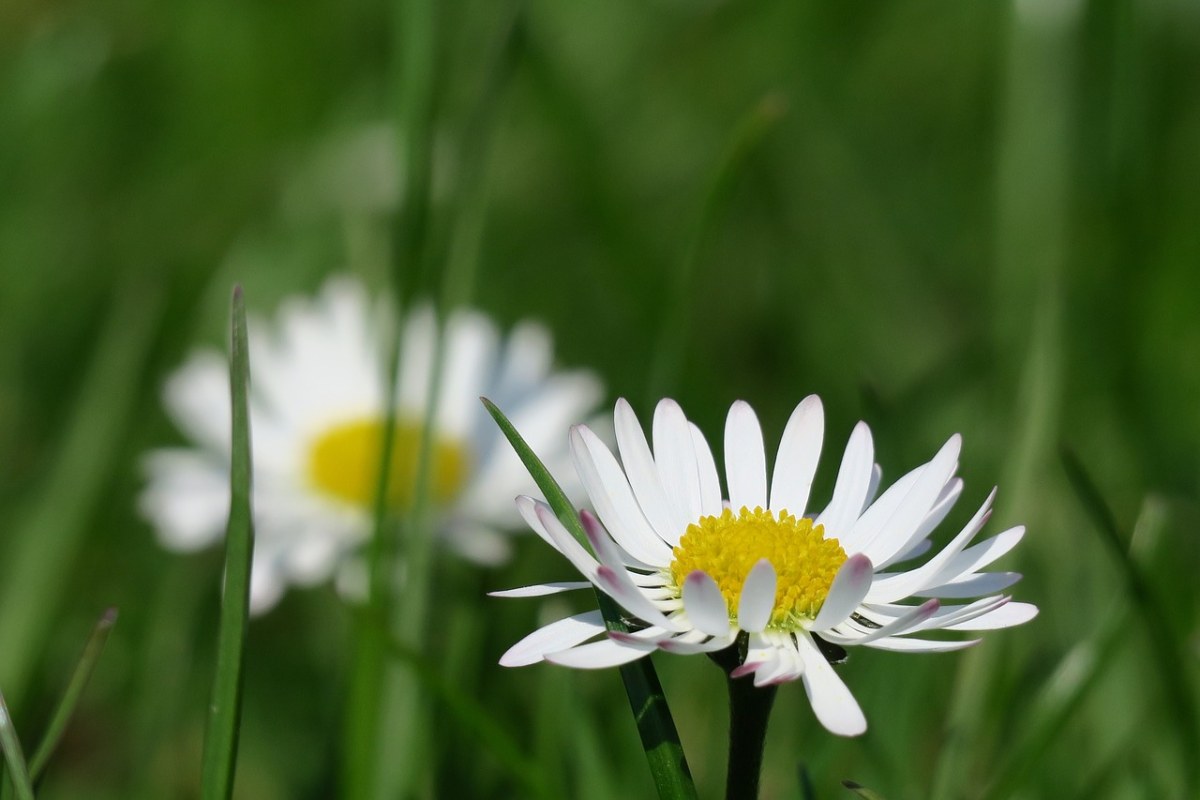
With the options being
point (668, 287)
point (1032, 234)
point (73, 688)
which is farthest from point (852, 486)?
point (1032, 234)

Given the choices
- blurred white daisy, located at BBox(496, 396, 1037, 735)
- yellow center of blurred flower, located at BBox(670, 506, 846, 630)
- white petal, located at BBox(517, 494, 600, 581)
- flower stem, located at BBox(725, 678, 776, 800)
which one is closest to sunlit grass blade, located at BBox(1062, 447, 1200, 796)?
blurred white daisy, located at BBox(496, 396, 1037, 735)

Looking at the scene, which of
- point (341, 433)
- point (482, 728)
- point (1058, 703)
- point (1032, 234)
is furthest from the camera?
point (1032, 234)

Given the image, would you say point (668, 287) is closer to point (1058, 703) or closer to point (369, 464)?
point (369, 464)

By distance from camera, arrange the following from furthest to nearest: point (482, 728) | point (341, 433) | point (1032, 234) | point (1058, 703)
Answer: point (1032, 234), point (341, 433), point (1058, 703), point (482, 728)

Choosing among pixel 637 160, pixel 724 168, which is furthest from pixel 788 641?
pixel 637 160

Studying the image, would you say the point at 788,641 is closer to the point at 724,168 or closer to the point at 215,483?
the point at 724,168

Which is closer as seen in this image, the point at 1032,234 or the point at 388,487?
the point at 388,487
